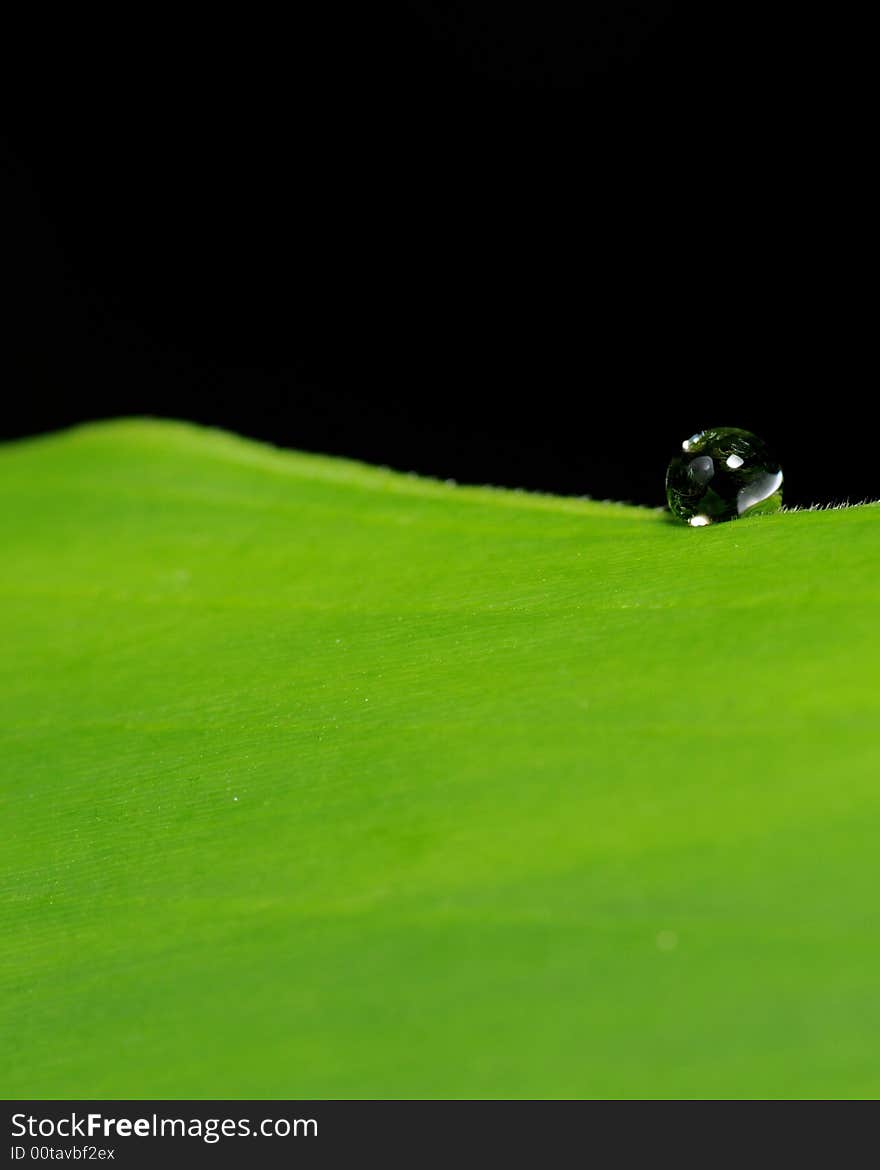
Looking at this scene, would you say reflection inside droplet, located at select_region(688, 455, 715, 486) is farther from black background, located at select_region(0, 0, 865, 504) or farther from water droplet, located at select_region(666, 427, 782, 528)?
black background, located at select_region(0, 0, 865, 504)

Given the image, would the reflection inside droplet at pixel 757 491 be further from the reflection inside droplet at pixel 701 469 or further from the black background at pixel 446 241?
the black background at pixel 446 241

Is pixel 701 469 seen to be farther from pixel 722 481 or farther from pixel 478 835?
pixel 478 835

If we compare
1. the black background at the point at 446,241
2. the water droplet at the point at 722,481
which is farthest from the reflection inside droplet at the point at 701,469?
the black background at the point at 446,241

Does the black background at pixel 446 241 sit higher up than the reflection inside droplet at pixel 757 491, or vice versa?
the black background at pixel 446 241

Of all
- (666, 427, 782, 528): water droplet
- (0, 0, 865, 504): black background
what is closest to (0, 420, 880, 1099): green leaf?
(666, 427, 782, 528): water droplet
